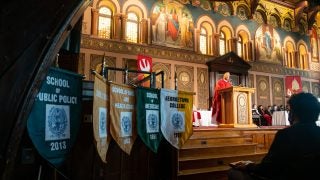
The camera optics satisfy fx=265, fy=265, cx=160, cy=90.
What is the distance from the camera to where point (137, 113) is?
4.13 meters

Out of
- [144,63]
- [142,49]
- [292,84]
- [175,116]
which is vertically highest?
[142,49]

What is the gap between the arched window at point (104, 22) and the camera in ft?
34.1

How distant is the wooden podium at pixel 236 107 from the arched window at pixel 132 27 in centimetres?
476

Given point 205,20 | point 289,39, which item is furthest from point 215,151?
point 289,39

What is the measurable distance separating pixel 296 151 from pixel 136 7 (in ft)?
33.6

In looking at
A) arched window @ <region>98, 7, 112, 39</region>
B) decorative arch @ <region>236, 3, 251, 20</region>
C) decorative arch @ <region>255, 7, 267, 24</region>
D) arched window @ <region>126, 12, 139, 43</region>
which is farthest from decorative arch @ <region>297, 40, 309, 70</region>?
arched window @ <region>98, 7, 112, 39</region>

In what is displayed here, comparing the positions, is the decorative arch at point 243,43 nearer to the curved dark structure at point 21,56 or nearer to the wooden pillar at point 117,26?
the wooden pillar at point 117,26

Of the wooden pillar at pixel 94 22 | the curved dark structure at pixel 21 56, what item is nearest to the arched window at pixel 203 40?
the wooden pillar at pixel 94 22

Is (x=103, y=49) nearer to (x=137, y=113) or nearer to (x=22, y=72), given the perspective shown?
(x=137, y=113)

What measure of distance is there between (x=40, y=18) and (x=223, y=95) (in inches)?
273

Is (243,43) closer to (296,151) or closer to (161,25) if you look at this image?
(161,25)

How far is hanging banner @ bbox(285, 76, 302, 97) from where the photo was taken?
1433 centimetres

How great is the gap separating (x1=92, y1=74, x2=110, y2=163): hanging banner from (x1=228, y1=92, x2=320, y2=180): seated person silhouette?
5.73ft

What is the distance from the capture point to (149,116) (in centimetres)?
429
